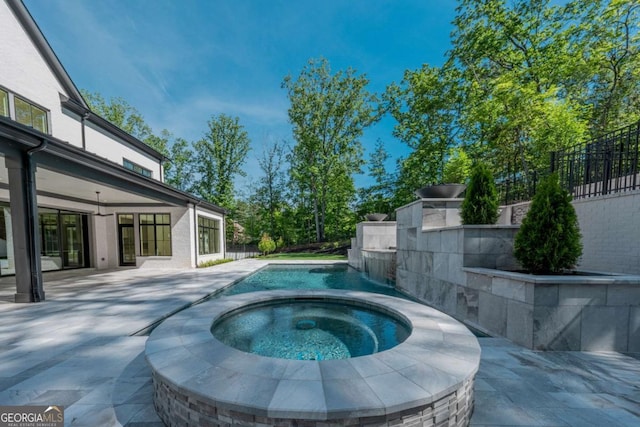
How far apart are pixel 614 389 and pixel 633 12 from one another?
55.9ft

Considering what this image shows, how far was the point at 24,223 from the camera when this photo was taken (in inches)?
206

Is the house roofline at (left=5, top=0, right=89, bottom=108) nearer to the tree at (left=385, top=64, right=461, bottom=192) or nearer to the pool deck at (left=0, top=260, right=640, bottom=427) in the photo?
the pool deck at (left=0, top=260, right=640, bottom=427)

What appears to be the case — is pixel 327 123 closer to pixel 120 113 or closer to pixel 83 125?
pixel 83 125

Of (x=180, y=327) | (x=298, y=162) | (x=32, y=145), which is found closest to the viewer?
(x=180, y=327)

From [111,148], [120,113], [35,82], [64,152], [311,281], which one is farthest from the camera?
[120,113]

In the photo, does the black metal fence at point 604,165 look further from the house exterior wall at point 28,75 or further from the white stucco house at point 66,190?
the house exterior wall at point 28,75

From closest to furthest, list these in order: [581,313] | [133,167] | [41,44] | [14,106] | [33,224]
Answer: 1. [581,313]
2. [33,224]
3. [14,106]
4. [41,44]
5. [133,167]

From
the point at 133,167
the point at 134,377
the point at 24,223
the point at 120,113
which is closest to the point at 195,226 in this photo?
the point at 133,167

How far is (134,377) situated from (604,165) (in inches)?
371

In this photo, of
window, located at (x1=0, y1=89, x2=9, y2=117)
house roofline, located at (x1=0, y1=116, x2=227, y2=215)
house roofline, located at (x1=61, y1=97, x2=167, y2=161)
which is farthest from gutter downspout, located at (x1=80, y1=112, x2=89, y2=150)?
house roofline, located at (x1=0, y1=116, x2=227, y2=215)

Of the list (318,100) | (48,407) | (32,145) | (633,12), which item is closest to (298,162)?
(318,100)

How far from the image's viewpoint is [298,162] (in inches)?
952

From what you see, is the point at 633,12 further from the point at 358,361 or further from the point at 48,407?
the point at 48,407

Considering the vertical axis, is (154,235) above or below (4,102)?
below
